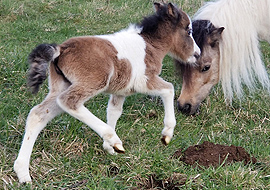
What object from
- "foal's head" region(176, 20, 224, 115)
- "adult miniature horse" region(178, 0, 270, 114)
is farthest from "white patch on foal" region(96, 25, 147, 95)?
"adult miniature horse" region(178, 0, 270, 114)

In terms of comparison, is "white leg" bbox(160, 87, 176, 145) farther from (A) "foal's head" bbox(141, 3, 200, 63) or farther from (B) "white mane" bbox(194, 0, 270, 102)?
(B) "white mane" bbox(194, 0, 270, 102)

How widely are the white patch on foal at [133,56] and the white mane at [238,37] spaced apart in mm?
1589

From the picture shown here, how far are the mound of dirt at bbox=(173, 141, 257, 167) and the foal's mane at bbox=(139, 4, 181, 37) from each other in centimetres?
107

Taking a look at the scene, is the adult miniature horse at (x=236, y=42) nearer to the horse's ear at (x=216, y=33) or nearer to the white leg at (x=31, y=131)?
the horse's ear at (x=216, y=33)

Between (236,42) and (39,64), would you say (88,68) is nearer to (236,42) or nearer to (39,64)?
(39,64)

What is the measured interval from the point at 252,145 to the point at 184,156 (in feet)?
2.53

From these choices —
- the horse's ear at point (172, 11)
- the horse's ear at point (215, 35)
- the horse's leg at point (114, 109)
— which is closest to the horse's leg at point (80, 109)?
the horse's leg at point (114, 109)

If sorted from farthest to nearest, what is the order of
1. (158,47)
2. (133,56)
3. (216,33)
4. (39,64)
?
(216,33)
(158,47)
(133,56)
(39,64)

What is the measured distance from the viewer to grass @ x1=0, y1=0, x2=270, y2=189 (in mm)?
3041

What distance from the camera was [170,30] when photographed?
146 inches

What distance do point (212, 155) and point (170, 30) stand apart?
118 centimetres

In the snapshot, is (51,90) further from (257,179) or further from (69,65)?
(257,179)

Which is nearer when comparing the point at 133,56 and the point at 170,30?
the point at 133,56

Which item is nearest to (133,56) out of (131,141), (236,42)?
(131,141)
